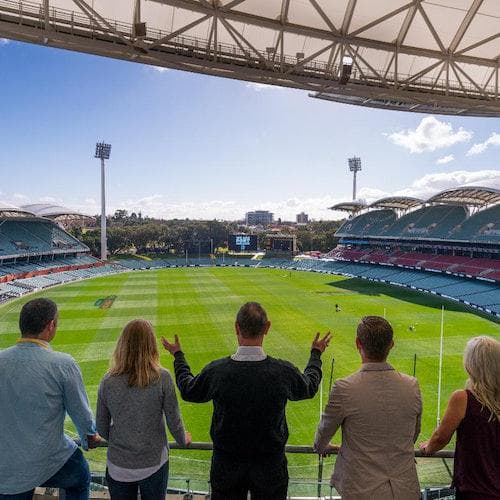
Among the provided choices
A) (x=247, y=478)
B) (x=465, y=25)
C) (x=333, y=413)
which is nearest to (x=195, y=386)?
(x=247, y=478)

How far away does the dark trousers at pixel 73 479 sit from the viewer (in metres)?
2.75

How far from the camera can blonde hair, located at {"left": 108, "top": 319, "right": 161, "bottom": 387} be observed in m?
2.56

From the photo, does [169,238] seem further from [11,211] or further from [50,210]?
[11,211]

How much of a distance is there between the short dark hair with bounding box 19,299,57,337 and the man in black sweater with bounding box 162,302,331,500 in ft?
3.52

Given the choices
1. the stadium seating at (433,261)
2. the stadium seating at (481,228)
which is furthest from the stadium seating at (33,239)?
the stadium seating at (481,228)

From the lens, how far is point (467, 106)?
366 inches

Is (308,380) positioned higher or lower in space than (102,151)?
lower

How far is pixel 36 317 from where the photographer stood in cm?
264

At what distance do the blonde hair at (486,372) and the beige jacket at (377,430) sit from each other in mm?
357

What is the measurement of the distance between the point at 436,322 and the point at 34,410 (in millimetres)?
30889

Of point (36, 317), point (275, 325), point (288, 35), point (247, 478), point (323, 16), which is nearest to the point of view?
point (247, 478)

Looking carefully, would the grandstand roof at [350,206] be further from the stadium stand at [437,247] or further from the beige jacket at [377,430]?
the beige jacket at [377,430]

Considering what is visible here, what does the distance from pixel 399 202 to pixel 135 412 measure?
2621 inches

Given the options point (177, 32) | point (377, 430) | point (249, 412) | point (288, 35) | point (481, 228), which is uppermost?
point (288, 35)
